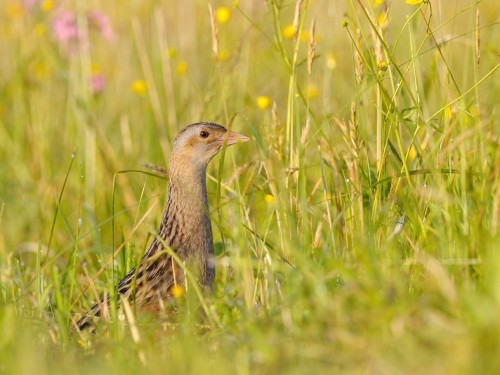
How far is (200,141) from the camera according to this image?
4805mm

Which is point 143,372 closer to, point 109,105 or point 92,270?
point 92,270

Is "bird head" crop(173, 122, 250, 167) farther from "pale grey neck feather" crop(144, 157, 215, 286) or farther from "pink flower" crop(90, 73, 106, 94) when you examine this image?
"pink flower" crop(90, 73, 106, 94)

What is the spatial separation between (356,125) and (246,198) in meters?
1.29

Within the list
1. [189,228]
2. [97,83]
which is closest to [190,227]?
[189,228]

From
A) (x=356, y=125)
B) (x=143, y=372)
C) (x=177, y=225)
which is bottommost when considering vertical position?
(x=143, y=372)

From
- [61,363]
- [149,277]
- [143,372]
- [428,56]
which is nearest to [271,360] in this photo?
[143,372]

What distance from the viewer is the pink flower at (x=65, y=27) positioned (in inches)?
273

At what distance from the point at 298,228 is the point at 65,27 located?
3198 mm

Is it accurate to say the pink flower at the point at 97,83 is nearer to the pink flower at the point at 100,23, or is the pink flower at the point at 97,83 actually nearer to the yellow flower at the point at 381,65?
the pink flower at the point at 100,23

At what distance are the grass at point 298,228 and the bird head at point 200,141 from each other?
0.36 ft

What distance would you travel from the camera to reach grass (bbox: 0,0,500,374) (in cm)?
295

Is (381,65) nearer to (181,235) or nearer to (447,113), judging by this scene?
(447,113)

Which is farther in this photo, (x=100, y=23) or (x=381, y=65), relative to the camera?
(x=100, y=23)

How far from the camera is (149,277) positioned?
14.0 feet
